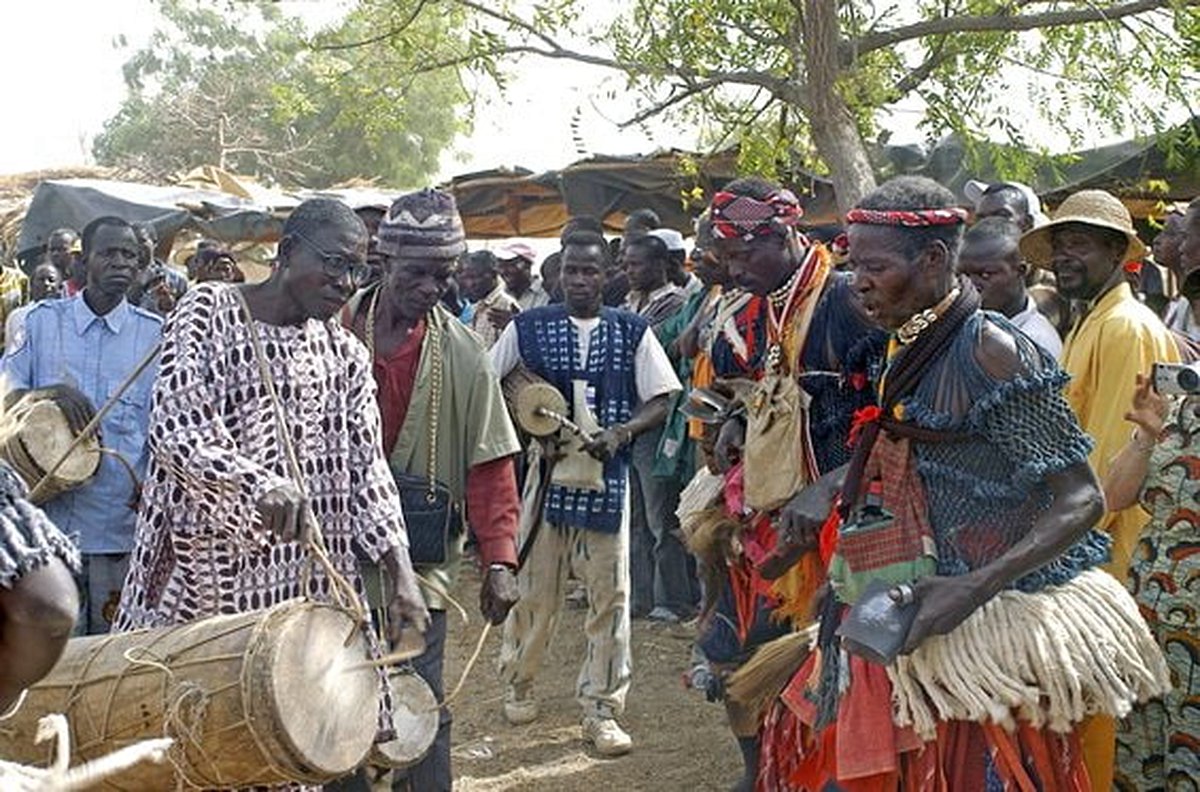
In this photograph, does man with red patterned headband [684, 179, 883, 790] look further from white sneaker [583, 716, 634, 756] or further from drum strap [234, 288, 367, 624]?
white sneaker [583, 716, 634, 756]

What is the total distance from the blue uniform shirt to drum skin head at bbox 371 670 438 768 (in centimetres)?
178

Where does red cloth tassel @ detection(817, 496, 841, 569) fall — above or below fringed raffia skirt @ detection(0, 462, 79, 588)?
below

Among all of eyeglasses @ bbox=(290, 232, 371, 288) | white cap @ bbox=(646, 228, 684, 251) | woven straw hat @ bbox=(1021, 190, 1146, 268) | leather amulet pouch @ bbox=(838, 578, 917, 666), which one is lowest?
leather amulet pouch @ bbox=(838, 578, 917, 666)

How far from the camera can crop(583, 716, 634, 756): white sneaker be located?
21.1ft

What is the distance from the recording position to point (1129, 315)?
14.9 feet

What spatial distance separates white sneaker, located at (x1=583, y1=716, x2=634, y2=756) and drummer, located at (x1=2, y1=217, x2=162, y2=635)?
208 cm

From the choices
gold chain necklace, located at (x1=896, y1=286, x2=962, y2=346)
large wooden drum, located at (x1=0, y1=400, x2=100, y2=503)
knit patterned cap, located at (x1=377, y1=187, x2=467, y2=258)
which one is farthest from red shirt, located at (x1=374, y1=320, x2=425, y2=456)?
gold chain necklace, located at (x1=896, y1=286, x2=962, y2=346)

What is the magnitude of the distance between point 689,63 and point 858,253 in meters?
4.60

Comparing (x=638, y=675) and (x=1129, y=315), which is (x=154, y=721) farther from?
(x=638, y=675)

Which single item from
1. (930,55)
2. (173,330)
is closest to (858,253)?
(173,330)

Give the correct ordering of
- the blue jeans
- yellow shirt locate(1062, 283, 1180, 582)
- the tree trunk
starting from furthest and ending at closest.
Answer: the blue jeans → the tree trunk → yellow shirt locate(1062, 283, 1180, 582)

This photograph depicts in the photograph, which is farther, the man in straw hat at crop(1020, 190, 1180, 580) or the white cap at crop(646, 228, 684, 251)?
the white cap at crop(646, 228, 684, 251)

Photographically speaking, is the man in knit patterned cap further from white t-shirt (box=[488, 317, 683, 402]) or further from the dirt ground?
white t-shirt (box=[488, 317, 683, 402])

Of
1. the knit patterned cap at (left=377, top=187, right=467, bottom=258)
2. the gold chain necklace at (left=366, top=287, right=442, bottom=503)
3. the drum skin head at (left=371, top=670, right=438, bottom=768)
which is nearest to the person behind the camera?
the drum skin head at (left=371, top=670, right=438, bottom=768)
